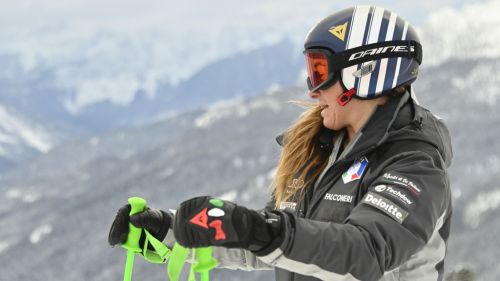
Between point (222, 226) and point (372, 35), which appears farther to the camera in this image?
point (372, 35)


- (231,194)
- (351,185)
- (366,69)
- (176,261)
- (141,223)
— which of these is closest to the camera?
(176,261)

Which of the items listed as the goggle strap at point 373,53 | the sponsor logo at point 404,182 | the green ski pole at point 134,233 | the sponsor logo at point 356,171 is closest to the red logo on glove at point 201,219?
the sponsor logo at point 404,182

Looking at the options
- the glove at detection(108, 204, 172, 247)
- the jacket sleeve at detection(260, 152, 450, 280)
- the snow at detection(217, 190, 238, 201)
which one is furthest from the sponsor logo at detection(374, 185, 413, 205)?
the snow at detection(217, 190, 238, 201)

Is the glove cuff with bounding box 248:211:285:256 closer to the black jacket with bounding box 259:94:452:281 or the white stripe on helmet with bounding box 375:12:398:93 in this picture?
the black jacket with bounding box 259:94:452:281

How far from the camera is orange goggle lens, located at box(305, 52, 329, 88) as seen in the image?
3.54 meters

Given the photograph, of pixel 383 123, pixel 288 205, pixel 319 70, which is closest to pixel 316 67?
pixel 319 70

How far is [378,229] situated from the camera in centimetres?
280

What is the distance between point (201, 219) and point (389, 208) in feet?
2.55

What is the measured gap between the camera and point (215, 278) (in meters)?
137

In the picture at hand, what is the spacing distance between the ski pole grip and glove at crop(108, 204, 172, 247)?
2 centimetres

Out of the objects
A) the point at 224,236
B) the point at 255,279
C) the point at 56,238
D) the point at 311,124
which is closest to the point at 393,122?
the point at 311,124

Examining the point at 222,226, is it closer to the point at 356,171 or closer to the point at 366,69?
the point at 356,171

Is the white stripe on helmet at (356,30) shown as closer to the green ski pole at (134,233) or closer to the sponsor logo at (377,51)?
the sponsor logo at (377,51)

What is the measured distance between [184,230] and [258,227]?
27 centimetres
